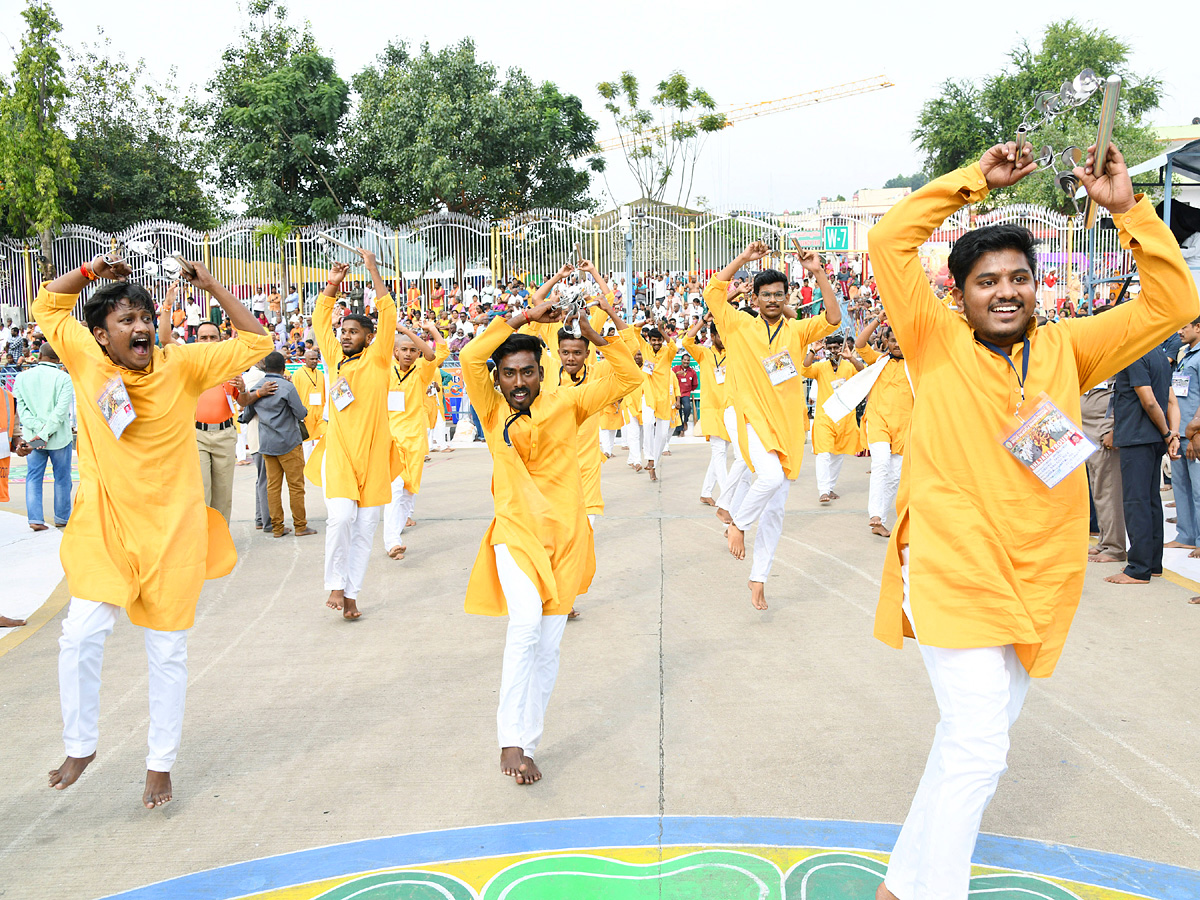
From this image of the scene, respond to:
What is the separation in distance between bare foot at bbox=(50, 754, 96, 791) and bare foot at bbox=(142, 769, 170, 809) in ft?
0.85

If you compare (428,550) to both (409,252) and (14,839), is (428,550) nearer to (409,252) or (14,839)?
(14,839)

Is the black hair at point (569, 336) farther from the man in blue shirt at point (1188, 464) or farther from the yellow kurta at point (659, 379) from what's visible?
the yellow kurta at point (659, 379)

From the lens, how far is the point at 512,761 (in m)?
4.13

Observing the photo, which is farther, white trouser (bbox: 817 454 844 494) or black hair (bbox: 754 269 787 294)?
white trouser (bbox: 817 454 844 494)

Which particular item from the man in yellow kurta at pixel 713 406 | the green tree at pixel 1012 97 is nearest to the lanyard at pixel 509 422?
the man in yellow kurta at pixel 713 406

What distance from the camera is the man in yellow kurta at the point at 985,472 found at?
2842 millimetres

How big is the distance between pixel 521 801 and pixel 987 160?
9.62ft

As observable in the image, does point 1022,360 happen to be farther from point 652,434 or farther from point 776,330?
point 652,434

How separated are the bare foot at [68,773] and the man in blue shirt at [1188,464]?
308 inches

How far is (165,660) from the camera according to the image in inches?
158

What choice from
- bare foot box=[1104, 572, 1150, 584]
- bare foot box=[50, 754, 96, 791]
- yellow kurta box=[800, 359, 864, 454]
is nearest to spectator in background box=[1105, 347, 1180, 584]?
bare foot box=[1104, 572, 1150, 584]

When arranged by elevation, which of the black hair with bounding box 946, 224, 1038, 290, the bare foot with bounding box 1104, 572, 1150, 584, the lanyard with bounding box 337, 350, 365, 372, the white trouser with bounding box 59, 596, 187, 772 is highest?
the black hair with bounding box 946, 224, 1038, 290

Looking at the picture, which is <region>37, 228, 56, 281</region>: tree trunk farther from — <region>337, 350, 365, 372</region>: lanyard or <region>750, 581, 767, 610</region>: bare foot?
<region>750, 581, 767, 610</region>: bare foot

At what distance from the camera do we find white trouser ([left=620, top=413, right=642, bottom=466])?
13.2m
